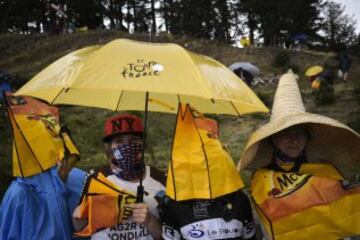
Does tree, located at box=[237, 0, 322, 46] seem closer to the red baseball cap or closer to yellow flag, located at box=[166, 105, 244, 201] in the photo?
the red baseball cap

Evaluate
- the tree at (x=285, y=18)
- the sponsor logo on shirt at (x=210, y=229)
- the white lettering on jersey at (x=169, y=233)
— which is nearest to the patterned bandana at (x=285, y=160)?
the sponsor logo on shirt at (x=210, y=229)

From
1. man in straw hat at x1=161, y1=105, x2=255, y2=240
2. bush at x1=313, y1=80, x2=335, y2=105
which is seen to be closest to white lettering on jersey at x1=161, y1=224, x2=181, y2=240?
man in straw hat at x1=161, y1=105, x2=255, y2=240

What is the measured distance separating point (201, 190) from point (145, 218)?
419 millimetres

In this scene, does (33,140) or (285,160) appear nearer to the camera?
(285,160)

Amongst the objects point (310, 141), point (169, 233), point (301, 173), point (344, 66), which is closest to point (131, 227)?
point (169, 233)

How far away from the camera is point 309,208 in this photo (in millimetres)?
3330

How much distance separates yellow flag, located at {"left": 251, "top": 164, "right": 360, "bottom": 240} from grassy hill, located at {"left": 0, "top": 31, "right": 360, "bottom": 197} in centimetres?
530

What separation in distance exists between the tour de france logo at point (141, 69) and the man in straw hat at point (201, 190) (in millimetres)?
295

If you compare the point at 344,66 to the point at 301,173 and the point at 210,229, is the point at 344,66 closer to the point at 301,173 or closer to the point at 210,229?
the point at 301,173

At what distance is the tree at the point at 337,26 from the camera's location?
48.2m

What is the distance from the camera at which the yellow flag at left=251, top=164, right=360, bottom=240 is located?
3.34 m

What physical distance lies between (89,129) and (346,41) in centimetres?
3606

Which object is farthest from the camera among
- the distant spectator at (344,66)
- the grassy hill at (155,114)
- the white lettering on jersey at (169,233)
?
the distant spectator at (344,66)

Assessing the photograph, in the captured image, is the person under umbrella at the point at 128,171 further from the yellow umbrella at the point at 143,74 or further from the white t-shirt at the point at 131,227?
the yellow umbrella at the point at 143,74
